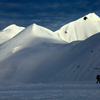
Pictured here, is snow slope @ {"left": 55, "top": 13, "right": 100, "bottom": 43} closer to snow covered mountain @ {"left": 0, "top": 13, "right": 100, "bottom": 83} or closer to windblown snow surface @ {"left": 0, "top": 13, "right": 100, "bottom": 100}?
snow covered mountain @ {"left": 0, "top": 13, "right": 100, "bottom": 83}

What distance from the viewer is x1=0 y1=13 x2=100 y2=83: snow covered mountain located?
77.9ft

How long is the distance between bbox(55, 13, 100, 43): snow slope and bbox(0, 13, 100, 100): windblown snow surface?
1543 inches

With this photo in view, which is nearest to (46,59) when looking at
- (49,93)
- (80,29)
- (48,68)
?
(48,68)

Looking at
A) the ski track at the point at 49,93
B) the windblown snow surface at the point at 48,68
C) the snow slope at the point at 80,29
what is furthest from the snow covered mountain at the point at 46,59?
the snow slope at the point at 80,29

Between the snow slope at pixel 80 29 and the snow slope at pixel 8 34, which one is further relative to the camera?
the snow slope at pixel 80 29

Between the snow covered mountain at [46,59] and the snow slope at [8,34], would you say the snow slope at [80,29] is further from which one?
the snow covered mountain at [46,59]

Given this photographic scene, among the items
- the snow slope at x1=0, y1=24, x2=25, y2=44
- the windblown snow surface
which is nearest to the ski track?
the windblown snow surface

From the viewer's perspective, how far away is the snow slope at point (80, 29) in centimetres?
9331

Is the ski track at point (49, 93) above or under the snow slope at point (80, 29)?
under

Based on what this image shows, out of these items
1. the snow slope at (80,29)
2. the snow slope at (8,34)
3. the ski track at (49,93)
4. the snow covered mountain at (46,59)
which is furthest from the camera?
the snow slope at (80,29)

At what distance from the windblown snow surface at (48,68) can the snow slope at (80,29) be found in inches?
1543

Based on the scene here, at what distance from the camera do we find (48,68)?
2988cm

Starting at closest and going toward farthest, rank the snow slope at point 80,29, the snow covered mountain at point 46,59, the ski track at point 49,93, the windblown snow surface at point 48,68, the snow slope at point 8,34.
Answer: the ski track at point 49,93 → the windblown snow surface at point 48,68 → the snow covered mountain at point 46,59 → the snow slope at point 8,34 → the snow slope at point 80,29

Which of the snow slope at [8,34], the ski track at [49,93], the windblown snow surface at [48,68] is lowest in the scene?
the ski track at [49,93]
